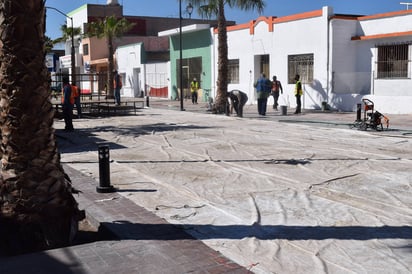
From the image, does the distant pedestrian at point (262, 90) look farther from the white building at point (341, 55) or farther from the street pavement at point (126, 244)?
the street pavement at point (126, 244)

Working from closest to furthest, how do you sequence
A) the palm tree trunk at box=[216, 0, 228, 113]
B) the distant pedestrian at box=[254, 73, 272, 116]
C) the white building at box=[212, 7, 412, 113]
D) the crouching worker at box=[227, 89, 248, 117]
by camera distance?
the crouching worker at box=[227, 89, 248, 117], the distant pedestrian at box=[254, 73, 272, 116], the white building at box=[212, 7, 412, 113], the palm tree trunk at box=[216, 0, 228, 113]

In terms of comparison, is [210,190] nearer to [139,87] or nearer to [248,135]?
[248,135]

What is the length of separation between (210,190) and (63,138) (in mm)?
8115

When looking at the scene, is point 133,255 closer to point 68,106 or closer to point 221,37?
point 68,106

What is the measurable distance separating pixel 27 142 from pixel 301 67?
22.3m

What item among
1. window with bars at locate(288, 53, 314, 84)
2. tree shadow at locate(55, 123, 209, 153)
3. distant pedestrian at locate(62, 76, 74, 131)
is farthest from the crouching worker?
distant pedestrian at locate(62, 76, 74, 131)

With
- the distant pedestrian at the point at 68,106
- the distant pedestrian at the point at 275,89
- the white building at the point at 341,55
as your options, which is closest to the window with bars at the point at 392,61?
the white building at the point at 341,55

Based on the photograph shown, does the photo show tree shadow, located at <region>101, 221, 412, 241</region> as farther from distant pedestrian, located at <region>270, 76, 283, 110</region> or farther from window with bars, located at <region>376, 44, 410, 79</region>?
distant pedestrian, located at <region>270, 76, 283, 110</region>

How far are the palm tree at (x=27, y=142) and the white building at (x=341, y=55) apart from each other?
1831 cm

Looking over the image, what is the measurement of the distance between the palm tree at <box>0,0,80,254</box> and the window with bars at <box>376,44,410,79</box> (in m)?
19.2

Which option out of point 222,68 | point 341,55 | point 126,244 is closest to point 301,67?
point 341,55

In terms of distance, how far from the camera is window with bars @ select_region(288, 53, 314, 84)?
84.8ft

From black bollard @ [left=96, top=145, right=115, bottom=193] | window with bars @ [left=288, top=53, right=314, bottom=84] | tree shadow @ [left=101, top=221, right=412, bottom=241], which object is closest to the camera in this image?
tree shadow @ [left=101, top=221, right=412, bottom=241]

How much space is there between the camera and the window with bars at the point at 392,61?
71.8 feet
